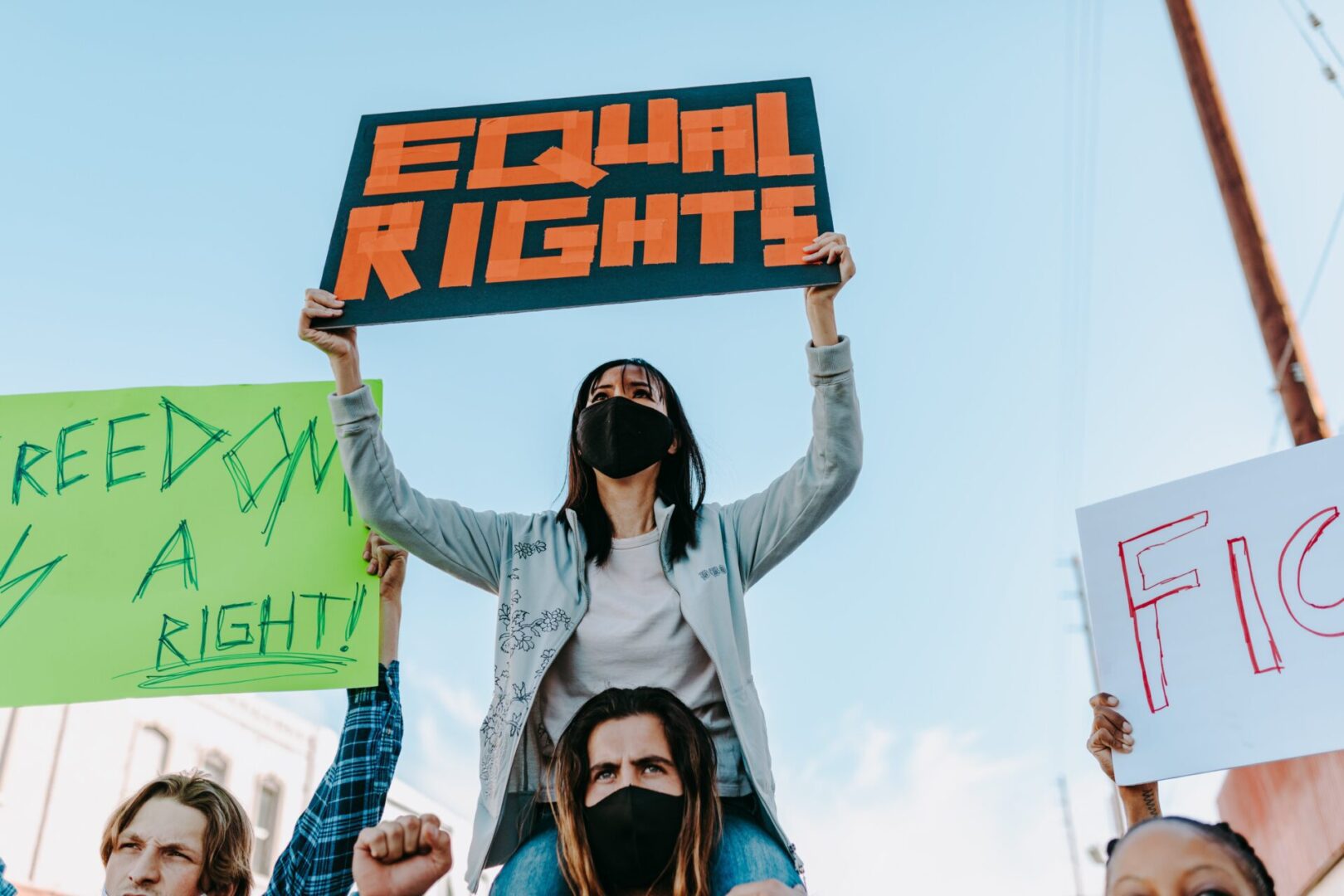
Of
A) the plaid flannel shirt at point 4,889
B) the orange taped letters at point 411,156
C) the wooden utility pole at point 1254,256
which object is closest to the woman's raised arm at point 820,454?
the orange taped letters at point 411,156

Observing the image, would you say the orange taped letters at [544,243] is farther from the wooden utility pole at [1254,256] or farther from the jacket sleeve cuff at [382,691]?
the wooden utility pole at [1254,256]

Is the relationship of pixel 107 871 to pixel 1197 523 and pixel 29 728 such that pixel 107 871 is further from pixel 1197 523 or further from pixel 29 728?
pixel 29 728

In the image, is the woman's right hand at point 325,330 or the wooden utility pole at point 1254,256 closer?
the woman's right hand at point 325,330

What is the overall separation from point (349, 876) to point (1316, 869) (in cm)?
649

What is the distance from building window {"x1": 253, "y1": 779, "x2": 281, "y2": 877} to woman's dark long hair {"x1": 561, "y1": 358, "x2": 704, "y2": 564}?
16.3 meters

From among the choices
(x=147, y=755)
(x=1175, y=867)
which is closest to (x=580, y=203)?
(x=1175, y=867)

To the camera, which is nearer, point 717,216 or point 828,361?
point 828,361

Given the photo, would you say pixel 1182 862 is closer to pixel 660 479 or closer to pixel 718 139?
pixel 660 479

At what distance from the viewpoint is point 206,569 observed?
3.02m

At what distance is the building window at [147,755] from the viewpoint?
48.9 feet

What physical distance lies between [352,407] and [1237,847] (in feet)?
6.46

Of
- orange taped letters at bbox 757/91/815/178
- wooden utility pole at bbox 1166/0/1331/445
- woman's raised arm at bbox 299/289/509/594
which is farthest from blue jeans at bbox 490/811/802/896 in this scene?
wooden utility pole at bbox 1166/0/1331/445

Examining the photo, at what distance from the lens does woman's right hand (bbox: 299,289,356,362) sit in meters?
2.77

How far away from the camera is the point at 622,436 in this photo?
8.93ft
